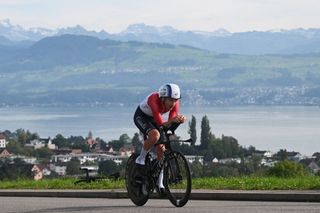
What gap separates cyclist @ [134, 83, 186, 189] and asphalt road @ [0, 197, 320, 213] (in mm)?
531

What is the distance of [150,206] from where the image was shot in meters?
11.2

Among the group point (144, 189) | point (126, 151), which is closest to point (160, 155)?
point (144, 189)

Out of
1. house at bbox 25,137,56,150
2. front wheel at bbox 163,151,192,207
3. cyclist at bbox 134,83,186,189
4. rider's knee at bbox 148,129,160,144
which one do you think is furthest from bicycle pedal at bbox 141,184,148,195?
house at bbox 25,137,56,150

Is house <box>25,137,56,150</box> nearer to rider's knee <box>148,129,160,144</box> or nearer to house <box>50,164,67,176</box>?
house <box>50,164,67,176</box>

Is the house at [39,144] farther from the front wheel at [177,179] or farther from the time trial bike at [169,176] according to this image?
the front wheel at [177,179]

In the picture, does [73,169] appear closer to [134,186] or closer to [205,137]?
[205,137]

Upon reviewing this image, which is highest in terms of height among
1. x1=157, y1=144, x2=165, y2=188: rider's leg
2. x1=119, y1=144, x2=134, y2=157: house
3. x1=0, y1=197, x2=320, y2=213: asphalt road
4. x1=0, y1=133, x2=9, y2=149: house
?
x1=157, y1=144, x2=165, y2=188: rider's leg

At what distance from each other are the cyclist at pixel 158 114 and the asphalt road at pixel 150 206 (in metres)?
0.53

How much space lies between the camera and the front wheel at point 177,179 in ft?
34.4

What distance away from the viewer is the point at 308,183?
13.3 m

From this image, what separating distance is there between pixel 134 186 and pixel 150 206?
0.43 m

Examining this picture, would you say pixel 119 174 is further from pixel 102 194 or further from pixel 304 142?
pixel 304 142

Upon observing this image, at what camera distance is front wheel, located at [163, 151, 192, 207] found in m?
10.5

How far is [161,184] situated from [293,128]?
15724 cm
